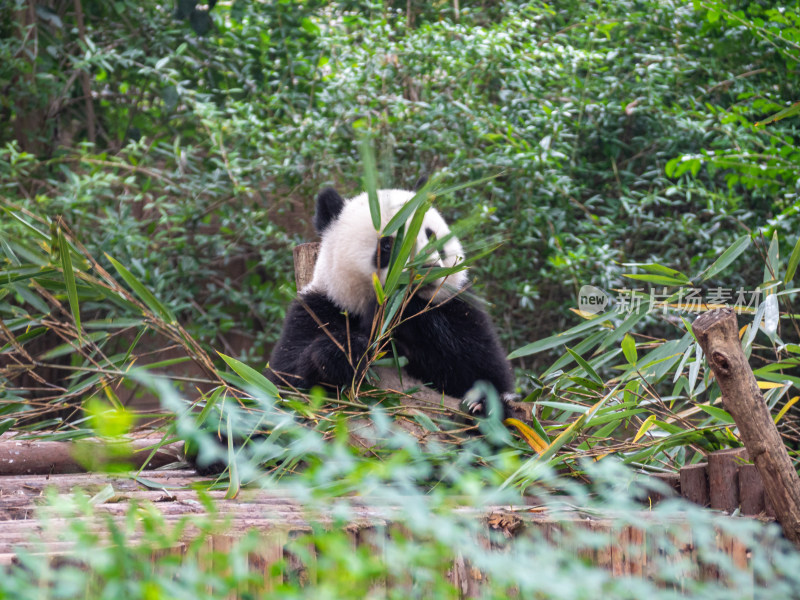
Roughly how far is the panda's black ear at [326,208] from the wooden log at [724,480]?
148 centimetres

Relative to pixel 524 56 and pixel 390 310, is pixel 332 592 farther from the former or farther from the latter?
pixel 524 56

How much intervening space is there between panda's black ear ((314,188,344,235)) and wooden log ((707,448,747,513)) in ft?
4.85

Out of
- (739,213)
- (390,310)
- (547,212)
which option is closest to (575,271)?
(547,212)

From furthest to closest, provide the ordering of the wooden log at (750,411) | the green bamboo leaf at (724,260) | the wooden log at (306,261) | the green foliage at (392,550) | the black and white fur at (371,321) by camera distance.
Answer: the wooden log at (306,261)
the black and white fur at (371,321)
the green bamboo leaf at (724,260)
the wooden log at (750,411)
the green foliage at (392,550)

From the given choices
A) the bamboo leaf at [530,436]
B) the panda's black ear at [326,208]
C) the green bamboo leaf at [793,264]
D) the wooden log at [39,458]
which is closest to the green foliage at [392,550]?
the bamboo leaf at [530,436]

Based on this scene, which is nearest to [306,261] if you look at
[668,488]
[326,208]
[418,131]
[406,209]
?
[326,208]

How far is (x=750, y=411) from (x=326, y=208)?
161 cm

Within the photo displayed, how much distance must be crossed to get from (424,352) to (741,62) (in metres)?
3.09

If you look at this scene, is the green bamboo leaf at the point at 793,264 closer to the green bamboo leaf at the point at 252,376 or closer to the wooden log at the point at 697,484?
the wooden log at the point at 697,484

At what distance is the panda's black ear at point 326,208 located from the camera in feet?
8.59

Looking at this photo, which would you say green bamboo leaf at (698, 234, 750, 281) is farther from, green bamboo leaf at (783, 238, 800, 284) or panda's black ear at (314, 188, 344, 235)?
panda's black ear at (314, 188, 344, 235)

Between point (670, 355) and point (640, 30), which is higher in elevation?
point (640, 30)

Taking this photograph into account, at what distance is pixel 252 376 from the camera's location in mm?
1768

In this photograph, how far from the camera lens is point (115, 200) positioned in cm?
448
